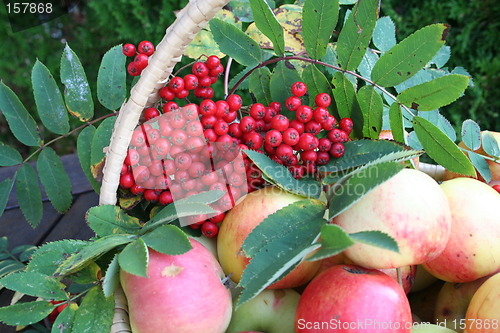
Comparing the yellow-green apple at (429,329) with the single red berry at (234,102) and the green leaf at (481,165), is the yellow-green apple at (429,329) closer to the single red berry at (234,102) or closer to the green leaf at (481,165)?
the green leaf at (481,165)

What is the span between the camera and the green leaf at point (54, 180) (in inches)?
36.0

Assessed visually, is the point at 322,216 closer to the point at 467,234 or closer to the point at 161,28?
the point at 467,234

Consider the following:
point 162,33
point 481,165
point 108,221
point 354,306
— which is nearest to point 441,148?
point 481,165

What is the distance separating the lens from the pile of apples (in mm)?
627

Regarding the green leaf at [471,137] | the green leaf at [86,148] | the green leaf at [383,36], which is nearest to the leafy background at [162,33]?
the green leaf at [383,36]

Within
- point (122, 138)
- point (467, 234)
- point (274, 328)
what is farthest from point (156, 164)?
point (467, 234)

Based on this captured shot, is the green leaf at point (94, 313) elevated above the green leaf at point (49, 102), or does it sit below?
below

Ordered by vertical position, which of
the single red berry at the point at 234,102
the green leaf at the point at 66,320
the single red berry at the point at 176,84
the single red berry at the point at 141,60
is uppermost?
the single red berry at the point at 141,60

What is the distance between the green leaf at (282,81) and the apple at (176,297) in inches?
12.2

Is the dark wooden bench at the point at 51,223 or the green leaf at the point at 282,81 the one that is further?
the dark wooden bench at the point at 51,223

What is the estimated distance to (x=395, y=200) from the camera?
65 cm

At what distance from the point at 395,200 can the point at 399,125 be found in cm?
16

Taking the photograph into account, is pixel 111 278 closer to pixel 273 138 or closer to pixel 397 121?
pixel 273 138

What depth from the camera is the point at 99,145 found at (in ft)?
2.60
